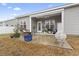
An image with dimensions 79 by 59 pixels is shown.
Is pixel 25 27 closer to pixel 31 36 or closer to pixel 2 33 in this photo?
pixel 31 36

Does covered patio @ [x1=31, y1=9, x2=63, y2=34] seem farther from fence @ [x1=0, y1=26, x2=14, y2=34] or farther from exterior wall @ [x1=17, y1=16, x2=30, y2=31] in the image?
fence @ [x1=0, y1=26, x2=14, y2=34]

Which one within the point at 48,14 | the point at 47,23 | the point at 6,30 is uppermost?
the point at 48,14

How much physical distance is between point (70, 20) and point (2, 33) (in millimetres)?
1463

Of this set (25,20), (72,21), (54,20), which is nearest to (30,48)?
(25,20)

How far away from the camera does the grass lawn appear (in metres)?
3.97

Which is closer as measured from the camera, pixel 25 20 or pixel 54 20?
pixel 54 20

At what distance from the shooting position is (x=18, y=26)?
4.07m

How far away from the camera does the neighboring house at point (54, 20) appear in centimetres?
403

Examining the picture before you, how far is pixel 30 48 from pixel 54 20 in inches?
30.4

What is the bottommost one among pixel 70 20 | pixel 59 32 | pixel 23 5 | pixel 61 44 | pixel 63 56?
pixel 63 56

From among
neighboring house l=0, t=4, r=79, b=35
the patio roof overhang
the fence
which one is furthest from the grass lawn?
the patio roof overhang

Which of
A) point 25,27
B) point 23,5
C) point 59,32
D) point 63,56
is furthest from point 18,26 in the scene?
point 63,56

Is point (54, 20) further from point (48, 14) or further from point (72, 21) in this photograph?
point (72, 21)

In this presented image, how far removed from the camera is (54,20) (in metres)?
4.04
